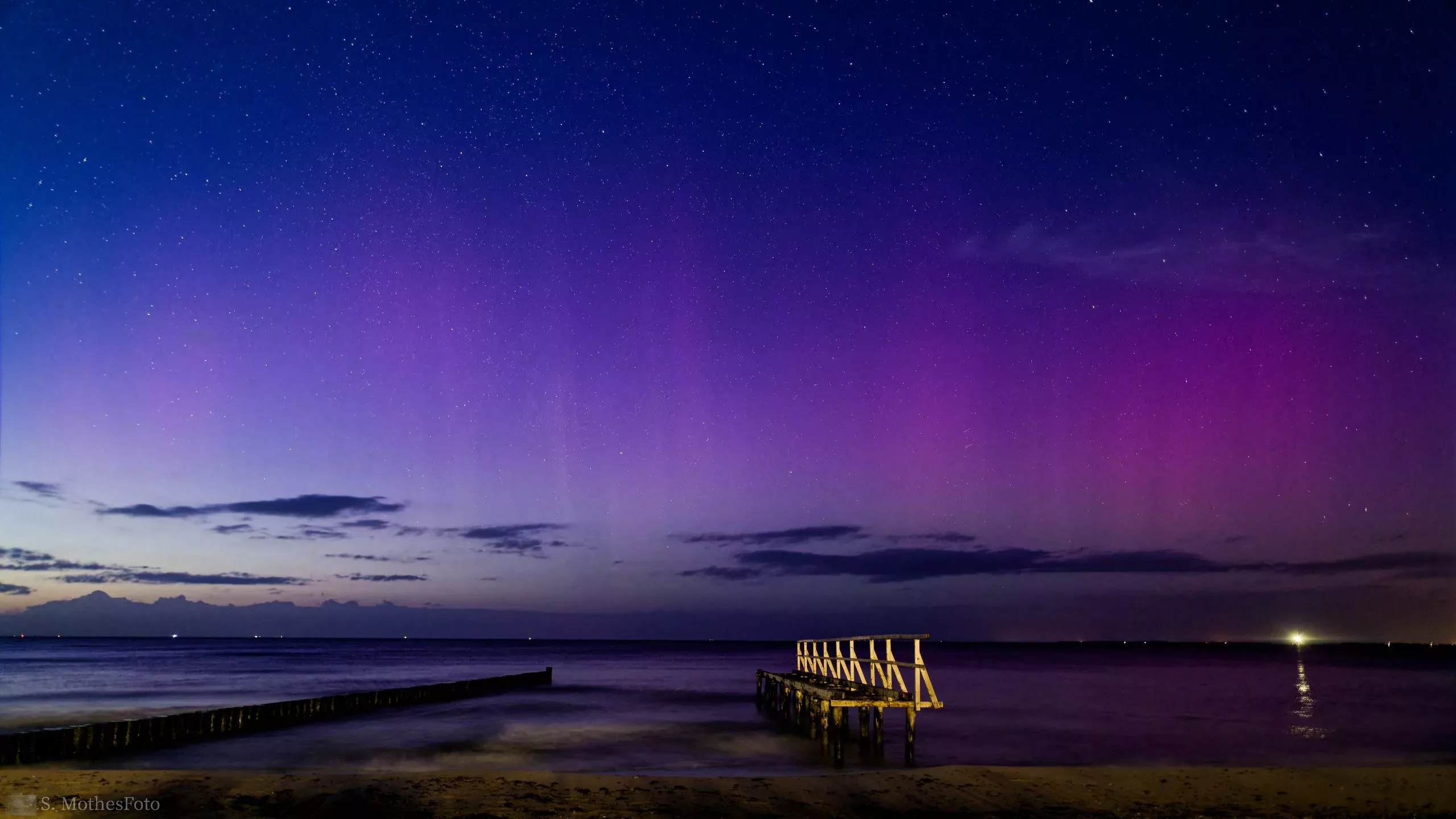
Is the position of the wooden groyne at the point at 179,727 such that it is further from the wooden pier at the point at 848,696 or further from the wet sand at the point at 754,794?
the wooden pier at the point at 848,696

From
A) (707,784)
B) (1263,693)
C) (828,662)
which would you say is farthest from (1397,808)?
(1263,693)

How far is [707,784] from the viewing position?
63.1 ft

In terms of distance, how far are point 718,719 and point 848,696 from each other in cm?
1553

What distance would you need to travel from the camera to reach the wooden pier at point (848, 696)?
81.5 feet

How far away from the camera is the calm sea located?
2741 cm

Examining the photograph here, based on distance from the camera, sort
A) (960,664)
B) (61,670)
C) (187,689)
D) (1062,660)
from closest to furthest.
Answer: (187,689) < (61,670) < (960,664) < (1062,660)

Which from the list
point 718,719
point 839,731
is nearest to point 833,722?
point 839,731

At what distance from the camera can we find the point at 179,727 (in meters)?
27.5

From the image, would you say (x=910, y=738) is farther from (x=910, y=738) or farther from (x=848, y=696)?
(x=848, y=696)

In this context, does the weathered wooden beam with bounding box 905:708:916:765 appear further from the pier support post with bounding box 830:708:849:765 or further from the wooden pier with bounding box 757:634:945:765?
the pier support post with bounding box 830:708:849:765

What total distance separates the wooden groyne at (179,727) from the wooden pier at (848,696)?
16100 mm

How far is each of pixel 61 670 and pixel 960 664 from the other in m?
88.0

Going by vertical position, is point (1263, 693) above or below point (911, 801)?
below

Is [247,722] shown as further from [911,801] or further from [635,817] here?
[911,801]
